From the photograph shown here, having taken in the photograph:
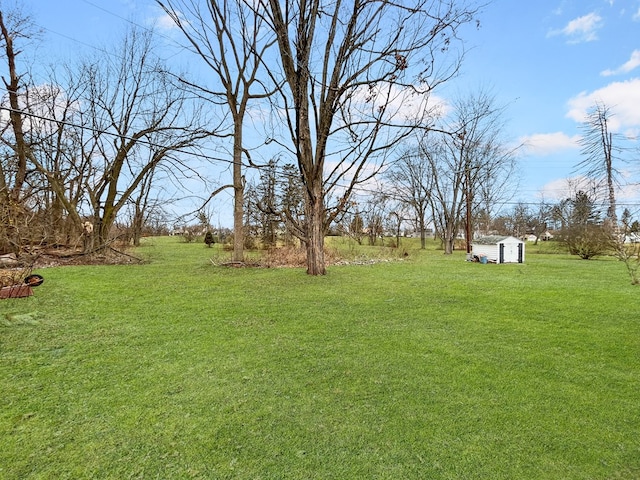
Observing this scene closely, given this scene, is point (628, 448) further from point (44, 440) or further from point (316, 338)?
point (44, 440)

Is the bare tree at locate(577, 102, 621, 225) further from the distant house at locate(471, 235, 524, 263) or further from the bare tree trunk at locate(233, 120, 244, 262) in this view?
the bare tree trunk at locate(233, 120, 244, 262)

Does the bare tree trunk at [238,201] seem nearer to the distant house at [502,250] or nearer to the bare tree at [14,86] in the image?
the bare tree at [14,86]

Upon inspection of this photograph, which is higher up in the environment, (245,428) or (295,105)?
(295,105)

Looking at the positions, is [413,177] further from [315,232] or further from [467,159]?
[315,232]

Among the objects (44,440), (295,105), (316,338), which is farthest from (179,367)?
(295,105)

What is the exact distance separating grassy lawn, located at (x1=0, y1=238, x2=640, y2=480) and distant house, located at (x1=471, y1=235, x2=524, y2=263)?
824 cm

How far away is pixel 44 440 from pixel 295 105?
22.3 feet

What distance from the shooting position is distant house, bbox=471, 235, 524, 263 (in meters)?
12.8

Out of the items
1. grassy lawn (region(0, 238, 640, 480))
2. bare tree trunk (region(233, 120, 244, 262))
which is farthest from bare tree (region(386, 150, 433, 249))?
grassy lawn (region(0, 238, 640, 480))

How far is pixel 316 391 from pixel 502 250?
12.6 m

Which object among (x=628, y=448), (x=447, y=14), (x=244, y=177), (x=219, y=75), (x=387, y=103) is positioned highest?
(x=219, y=75)

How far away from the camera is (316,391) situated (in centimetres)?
237

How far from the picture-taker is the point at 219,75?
33.6 feet

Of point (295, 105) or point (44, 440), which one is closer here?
point (44, 440)
